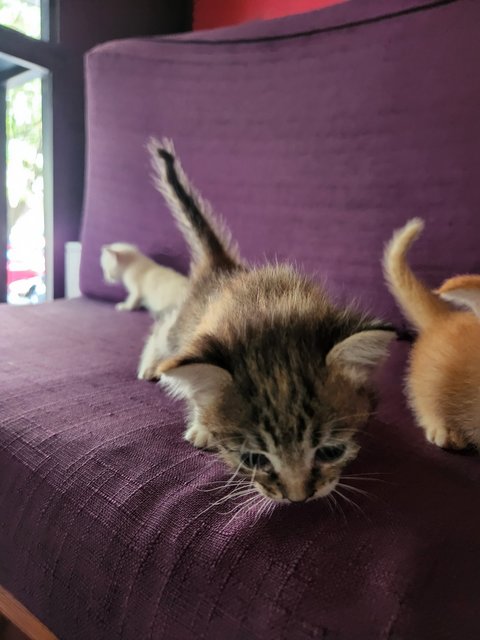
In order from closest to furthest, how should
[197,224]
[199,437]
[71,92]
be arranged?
[199,437]
[197,224]
[71,92]

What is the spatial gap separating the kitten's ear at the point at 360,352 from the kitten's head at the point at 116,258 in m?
1.13

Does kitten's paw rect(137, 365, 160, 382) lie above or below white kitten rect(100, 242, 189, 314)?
below

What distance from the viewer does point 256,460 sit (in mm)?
725

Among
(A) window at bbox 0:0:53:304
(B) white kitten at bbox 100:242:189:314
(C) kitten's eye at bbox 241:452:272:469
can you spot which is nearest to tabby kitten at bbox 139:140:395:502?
(C) kitten's eye at bbox 241:452:272:469

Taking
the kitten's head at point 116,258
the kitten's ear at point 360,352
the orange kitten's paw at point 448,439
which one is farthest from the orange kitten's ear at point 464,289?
the kitten's head at point 116,258

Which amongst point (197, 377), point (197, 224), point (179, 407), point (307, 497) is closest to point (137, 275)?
point (197, 224)

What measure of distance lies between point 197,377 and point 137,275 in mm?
1093

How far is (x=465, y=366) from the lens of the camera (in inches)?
35.0

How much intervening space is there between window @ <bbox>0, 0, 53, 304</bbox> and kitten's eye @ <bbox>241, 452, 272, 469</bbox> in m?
1.82

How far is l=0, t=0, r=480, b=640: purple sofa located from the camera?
579 mm

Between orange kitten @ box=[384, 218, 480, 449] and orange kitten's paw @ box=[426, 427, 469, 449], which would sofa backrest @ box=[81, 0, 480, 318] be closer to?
orange kitten @ box=[384, 218, 480, 449]

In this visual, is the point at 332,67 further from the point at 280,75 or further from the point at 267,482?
the point at 267,482

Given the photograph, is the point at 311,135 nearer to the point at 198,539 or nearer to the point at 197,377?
the point at 197,377

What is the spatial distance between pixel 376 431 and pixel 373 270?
51 centimetres
